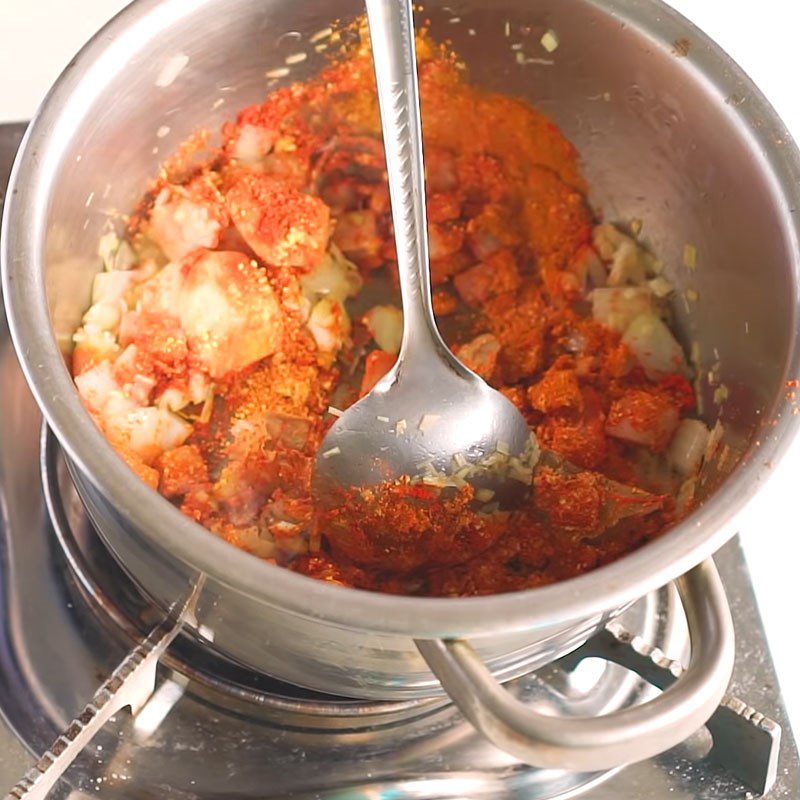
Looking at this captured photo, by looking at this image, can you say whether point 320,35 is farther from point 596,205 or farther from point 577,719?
point 577,719

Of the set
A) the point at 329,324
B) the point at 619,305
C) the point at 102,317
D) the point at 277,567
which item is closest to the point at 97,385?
the point at 102,317

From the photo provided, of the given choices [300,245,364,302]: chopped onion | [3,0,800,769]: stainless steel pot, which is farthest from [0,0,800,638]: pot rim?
[300,245,364,302]: chopped onion

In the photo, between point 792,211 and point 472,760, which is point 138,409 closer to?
point 472,760

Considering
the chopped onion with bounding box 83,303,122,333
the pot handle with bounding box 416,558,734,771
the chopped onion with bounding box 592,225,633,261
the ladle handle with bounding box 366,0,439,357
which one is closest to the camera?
the pot handle with bounding box 416,558,734,771

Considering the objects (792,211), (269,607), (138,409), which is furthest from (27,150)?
(792,211)

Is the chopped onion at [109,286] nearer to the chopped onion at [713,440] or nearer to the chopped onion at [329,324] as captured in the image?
the chopped onion at [329,324]

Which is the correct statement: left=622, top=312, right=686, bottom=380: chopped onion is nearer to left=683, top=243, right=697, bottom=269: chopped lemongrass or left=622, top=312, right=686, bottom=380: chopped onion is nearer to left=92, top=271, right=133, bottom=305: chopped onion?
left=683, top=243, right=697, bottom=269: chopped lemongrass
